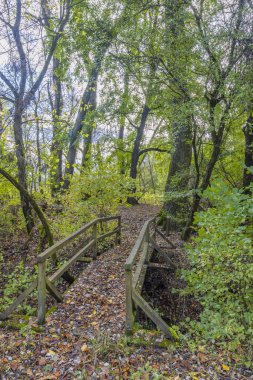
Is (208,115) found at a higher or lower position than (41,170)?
higher

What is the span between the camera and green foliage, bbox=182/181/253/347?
3706mm

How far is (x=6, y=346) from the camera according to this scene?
3393 mm

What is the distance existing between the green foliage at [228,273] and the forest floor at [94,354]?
44cm

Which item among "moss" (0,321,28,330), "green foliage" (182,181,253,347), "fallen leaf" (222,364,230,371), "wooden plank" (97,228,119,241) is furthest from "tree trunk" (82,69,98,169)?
"fallen leaf" (222,364,230,371)

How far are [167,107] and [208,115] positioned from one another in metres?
1.43

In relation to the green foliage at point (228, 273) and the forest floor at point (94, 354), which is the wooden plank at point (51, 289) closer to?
the forest floor at point (94, 354)

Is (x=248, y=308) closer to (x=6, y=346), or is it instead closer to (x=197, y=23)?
(x=6, y=346)

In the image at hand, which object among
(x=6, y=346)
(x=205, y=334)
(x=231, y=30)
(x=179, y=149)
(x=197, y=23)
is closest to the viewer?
(x=6, y=346)

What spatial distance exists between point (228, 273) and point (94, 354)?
2338mm

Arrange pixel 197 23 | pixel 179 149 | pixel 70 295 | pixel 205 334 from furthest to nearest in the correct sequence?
pixel 179 149 < pixel 197 23 < pixel 70 295 < pixel 205 334

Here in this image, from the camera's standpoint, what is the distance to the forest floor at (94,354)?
2.96 metres

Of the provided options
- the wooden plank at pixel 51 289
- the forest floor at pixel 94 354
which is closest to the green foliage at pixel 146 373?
the forest floor at pixel 94 354

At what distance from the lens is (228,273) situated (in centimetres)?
419

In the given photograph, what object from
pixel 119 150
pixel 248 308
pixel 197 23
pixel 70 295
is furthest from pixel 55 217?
pixel 119 150
